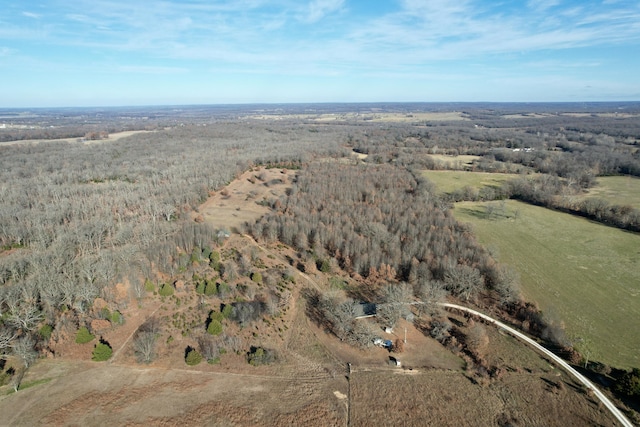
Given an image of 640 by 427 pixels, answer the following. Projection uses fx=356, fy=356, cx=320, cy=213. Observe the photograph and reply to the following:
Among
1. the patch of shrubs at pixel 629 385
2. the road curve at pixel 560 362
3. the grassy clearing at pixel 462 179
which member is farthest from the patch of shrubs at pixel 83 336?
the grassy clearing at pixel 462 179

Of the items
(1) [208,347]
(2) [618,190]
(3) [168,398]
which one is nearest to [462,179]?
(2) [618,190]

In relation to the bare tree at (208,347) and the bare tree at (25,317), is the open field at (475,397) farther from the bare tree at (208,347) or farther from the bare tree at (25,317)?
the bare tree at (25,317)

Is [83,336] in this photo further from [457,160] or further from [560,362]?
[457,160]

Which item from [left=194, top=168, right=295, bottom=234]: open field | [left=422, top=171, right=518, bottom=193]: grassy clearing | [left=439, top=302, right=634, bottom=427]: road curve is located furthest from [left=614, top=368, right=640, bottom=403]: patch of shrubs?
[left=422, top=171, right=518, bottom=193]: grassy clearing

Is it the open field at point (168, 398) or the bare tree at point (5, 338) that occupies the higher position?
the bare tree at point (5, 338)

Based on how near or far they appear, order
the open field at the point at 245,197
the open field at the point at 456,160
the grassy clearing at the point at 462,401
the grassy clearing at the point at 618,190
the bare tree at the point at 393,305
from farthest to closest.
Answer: the open field at the point at 456,160 → the grassy clearing at the point at 618,190 → the open field at the point at 245,197 → the bare tree at the point at 393,305 → the grassy clearing at the point at 462,401

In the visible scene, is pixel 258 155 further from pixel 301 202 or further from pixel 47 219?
pixel 47 219
